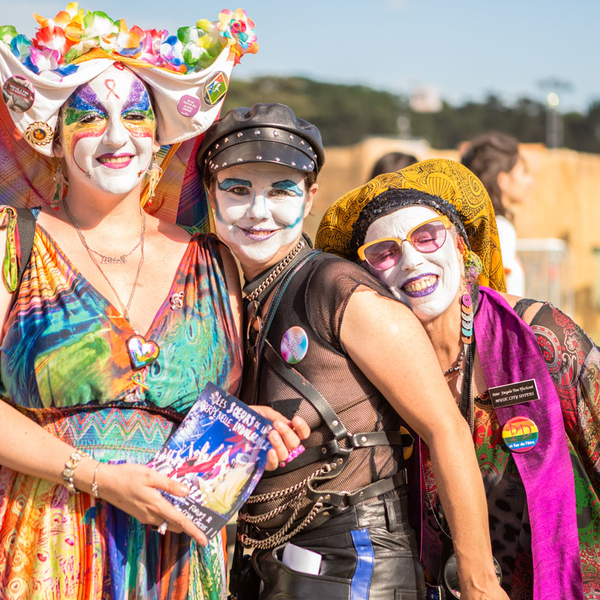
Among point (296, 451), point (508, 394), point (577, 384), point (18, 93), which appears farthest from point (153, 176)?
point (577, 384)

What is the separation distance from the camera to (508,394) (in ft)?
8.16

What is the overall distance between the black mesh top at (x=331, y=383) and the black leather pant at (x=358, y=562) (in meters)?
0.09

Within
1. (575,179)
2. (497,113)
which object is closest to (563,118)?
(497,113)

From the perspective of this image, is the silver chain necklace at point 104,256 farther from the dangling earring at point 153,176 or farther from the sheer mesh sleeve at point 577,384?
the sheer mesh sleeve at point 577,384

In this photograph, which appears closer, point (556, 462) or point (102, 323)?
point (102, 323)

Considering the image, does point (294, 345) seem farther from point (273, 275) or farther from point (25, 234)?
point (25, 234)

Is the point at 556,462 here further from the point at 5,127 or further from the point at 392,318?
the point at 5,127

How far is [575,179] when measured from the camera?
20.5 metres

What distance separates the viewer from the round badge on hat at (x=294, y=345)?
7.48ft

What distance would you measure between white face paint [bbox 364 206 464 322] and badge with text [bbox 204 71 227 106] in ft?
2.32

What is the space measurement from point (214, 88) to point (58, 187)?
0.63m

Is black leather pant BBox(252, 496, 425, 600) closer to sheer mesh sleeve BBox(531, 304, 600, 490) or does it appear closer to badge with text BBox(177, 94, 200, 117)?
sheer mesh sleeve BBox(531, 304, 600, 490)

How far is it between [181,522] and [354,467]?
20.9 inches

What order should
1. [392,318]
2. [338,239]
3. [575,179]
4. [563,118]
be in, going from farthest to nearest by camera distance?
[563,118] < [575,179] < [338,239] < [392,318]
